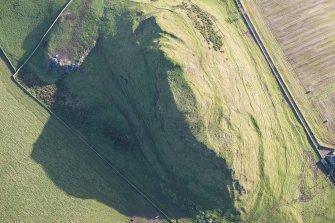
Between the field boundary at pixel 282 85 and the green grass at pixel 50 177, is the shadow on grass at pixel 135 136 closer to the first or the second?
the green grass at pixel 50 177

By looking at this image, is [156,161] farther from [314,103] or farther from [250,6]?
[250,6]

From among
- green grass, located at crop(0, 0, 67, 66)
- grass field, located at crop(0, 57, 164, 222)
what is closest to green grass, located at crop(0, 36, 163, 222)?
grass field, located at crop(0, 57, 164, 222)

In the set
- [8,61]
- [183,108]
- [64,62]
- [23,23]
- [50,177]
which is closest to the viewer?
[183,108]

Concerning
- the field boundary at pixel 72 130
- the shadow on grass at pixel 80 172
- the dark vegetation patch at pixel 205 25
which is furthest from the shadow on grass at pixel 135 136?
the dark vegetation patch at pixel 205 25

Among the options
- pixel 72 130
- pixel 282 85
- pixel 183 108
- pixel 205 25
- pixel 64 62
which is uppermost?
pixel 205 25

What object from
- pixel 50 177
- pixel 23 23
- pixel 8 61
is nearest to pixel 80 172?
pixel 50 177

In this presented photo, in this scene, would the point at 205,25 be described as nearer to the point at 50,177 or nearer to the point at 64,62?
the point at 64,62

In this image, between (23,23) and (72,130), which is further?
(23,23)
